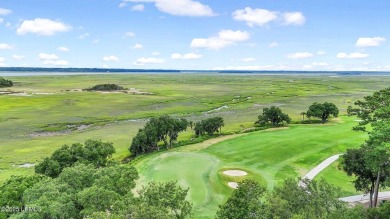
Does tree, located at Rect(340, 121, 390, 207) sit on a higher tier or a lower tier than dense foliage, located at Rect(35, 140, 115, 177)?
higher

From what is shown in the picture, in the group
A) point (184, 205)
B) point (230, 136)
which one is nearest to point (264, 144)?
point (230, 136)

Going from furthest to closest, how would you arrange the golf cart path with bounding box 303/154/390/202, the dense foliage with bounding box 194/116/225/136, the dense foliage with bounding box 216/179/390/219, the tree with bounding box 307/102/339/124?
the tree with bounding box 307/102/339/124, the dense foliage with bounding box 194/116/225/136, the golf cart path with bounding box 303/154/390/202, the dense foliage with bounding box 216/179/390/219

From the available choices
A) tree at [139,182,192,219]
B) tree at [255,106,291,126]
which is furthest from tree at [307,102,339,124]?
tree at [139,182,192,219]

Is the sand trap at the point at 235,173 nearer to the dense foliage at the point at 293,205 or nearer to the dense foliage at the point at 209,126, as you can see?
the dense foliage at the point at 293,205

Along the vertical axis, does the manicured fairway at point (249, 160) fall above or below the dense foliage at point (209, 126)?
below

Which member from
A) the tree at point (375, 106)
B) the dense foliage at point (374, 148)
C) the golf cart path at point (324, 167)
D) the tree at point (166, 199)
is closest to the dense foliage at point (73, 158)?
the tree at point (166, 199)

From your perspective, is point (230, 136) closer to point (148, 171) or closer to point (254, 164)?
point (254, 164)

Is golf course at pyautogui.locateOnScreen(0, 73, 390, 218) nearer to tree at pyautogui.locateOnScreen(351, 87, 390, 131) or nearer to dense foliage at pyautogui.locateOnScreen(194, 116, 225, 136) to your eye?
dense foliage at pyautogui.locateOnScreen(194, 116, 225, 136)
